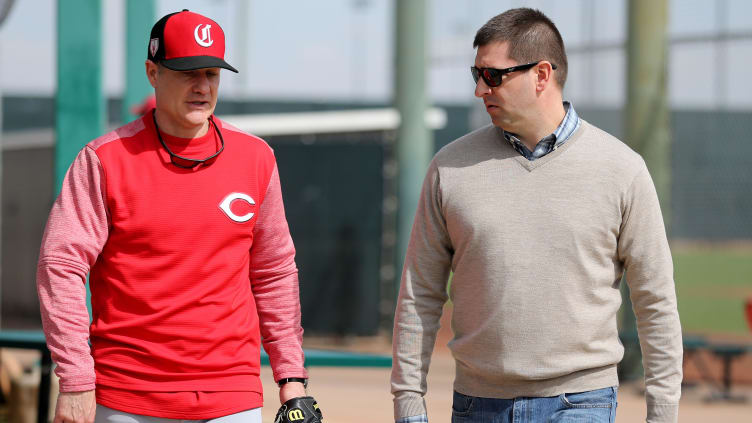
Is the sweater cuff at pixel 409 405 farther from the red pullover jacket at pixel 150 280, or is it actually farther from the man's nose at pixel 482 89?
the man's nose at pixel 482 89

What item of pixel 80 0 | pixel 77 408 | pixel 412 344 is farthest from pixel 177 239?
pixel 80 0

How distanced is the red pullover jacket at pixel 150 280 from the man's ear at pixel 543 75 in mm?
870

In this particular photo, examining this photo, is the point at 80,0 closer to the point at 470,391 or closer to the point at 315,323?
the point at 470,391

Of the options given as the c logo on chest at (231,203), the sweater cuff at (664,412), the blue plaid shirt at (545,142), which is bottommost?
the sweater cuff at (664,412)

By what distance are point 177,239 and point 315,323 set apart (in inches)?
439

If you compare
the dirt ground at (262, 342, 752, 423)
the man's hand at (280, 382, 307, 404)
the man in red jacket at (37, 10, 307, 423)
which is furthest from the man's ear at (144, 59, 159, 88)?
the dirt ground at (262, 342, 752, 423)

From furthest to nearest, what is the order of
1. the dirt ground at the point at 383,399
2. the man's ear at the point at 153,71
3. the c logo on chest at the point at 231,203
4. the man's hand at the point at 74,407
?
the dirt ground at the point at 383,399
the man's ear at the point at 153,71
the c logo on chest at the point at 231,203
the man's hand at the point at 74,407

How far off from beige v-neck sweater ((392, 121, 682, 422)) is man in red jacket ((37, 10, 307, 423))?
547 millimetres

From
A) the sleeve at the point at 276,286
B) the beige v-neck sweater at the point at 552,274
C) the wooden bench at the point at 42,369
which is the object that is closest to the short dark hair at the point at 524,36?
the beige v-neck sweater at the point at 552,274

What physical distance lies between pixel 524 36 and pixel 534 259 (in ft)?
2.07

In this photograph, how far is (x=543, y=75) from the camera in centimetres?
308

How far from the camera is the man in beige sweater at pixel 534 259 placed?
2.93m

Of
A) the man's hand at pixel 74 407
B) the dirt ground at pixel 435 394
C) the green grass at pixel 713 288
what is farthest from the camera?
the green grass at pixel 713 288

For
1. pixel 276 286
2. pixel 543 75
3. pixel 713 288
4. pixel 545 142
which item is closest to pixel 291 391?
pixel 276 286
